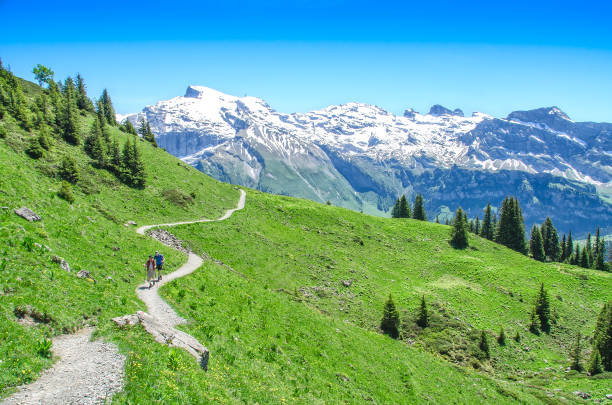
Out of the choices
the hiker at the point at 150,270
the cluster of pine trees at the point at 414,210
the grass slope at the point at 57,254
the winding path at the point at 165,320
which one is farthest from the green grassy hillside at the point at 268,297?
the cluster of pine trees at the point at 414,210

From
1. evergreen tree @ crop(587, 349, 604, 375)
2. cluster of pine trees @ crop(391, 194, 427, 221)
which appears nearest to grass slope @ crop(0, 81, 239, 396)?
evergreen tree @ crop(587, 349, 604, 375)

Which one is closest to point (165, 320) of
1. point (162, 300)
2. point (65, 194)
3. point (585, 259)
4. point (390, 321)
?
point (162, 300)

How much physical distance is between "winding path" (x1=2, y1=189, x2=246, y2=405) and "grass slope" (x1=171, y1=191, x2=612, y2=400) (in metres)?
5.56

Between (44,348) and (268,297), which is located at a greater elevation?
(44,348)

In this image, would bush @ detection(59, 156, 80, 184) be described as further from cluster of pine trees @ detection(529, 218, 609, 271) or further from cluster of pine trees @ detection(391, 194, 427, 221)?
cluster of pine trees @ detection(529, 218, 609, 271)

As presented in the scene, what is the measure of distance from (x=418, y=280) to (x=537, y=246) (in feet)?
235

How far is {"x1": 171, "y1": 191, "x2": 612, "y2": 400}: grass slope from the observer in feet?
131

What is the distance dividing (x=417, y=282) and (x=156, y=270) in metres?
43.7

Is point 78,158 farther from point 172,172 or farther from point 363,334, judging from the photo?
point 363,334

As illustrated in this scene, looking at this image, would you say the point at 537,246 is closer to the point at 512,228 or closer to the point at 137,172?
the point at 512,228

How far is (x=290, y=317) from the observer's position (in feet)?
89.9

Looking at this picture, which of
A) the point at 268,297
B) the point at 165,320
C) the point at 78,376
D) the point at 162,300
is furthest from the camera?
the point at 268,297

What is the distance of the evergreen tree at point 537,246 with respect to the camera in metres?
104

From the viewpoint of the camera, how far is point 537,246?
346 ft
